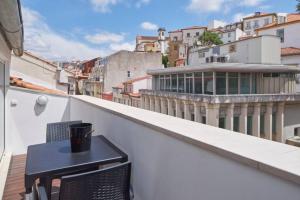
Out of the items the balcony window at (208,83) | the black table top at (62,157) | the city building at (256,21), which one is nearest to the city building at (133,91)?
the balcony window at (208,83)

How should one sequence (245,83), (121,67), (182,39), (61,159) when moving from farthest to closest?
(182,39)
(121,67)
(245,83)
(61,159)

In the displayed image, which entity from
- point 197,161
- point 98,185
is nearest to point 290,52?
point 197,161

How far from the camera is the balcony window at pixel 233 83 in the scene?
16188 millimetres

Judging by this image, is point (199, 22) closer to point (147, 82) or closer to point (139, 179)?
point (147, 82)

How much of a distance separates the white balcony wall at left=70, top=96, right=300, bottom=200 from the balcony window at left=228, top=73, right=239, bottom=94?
14.9m

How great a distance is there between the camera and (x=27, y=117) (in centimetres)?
468

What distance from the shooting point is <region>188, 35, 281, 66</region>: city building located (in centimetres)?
1931

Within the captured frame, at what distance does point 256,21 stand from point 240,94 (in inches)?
1504

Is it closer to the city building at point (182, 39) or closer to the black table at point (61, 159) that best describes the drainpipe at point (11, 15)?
the black table at point (61, 159)

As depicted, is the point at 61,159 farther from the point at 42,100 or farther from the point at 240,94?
the point at 240,94

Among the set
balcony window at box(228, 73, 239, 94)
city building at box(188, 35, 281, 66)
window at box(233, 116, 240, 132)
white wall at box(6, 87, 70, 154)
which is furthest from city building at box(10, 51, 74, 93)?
city building at box(188, 35, 281, 66)

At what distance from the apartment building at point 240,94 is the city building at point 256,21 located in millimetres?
30346

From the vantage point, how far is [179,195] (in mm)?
1555

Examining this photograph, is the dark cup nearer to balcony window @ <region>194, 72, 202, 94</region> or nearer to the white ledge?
the white ledge
